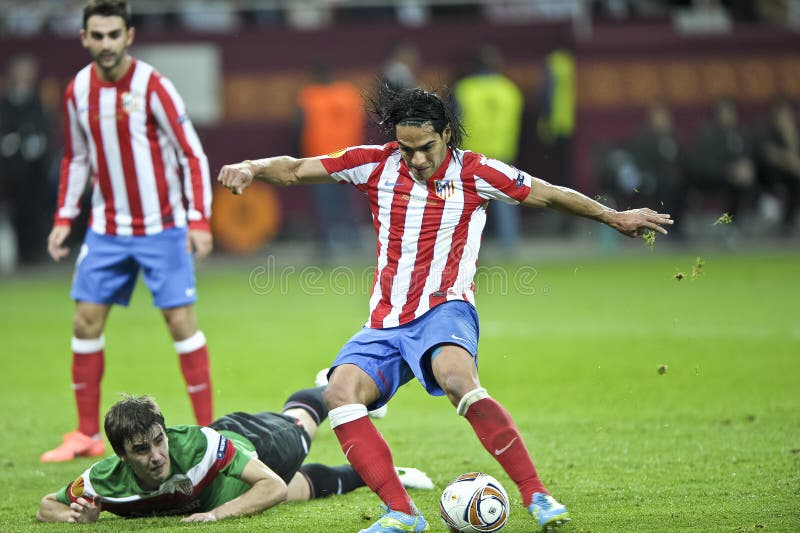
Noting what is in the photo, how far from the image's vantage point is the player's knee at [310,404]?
626 centimetres

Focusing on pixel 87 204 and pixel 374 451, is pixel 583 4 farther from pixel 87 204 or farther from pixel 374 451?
pixel 374 451

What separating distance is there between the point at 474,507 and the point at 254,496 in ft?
3.36

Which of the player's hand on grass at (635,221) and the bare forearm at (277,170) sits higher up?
the bare forearm at (277,170)

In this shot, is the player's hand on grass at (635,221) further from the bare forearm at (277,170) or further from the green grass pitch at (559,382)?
the bare forearm at (277,170)

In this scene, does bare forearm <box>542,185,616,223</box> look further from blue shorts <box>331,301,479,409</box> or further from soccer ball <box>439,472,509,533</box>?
soccer ball <box>439,472,509,533</box>

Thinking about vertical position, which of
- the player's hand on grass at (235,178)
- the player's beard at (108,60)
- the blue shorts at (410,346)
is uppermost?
the player's beard at (108,60)

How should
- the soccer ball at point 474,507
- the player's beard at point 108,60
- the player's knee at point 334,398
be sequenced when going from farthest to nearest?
1. the player's beard at point 108,60
2. the player's knee at point 334,398
3. the soccer ball at point 474,507

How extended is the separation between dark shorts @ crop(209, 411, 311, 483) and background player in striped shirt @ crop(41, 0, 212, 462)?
45.3 inches

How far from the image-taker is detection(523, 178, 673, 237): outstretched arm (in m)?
5.23

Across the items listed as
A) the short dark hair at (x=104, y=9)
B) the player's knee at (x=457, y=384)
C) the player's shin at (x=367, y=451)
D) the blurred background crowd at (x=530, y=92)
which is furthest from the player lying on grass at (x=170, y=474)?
the blurred background crowd at (x=530, y=92)

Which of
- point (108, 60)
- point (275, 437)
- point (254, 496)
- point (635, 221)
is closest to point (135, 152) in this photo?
point (108, 60)

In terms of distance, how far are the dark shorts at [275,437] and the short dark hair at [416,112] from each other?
4.85 ft

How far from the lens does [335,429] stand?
17.0 feet

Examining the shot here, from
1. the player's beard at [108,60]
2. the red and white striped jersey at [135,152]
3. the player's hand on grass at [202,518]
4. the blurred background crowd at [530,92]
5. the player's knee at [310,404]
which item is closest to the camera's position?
the player's hand on grass at [202,518]
